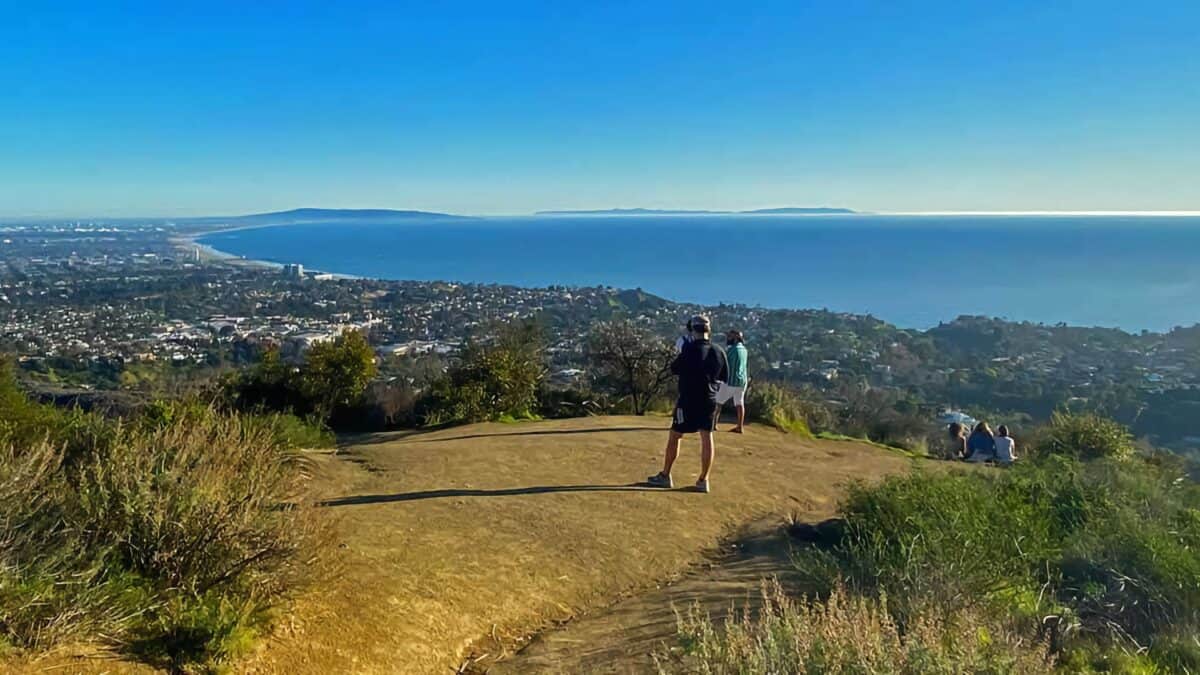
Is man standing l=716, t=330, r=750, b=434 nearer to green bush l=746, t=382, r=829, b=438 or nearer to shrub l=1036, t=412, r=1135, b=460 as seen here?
green bush l=746, t=382, r=829, b=438

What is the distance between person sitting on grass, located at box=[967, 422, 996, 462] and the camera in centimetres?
1121

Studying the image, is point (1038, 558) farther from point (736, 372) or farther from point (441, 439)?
point (441, 439)

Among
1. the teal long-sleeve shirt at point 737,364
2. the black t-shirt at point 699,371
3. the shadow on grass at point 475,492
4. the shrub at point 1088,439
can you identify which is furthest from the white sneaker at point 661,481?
the shrub at point 1088,439

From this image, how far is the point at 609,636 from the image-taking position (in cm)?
426

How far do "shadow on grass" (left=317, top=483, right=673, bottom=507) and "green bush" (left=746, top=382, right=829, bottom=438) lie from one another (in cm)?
544

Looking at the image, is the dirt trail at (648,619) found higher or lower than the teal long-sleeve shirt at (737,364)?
lower

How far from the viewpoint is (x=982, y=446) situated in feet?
37.2

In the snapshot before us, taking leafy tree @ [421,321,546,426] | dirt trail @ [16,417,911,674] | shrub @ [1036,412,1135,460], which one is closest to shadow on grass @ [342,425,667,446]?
dirt trail @ [16,417,911,674]

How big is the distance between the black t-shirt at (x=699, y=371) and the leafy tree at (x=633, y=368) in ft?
24.6

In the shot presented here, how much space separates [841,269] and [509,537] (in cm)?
9609

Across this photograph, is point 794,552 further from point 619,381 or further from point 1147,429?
point 1147,429

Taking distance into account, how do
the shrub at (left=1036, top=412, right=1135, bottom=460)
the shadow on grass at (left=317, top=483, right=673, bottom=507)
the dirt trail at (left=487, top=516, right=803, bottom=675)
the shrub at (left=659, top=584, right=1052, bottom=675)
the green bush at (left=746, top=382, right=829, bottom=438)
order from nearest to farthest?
the shrub at (left=659, top=584, right=1052, bottom=675) < the dirt trail at (left=487, top=516, right=803, bottom=675) < the shadow on grass at (left=317, top=483, right=673, bottom=507) < the shrub at (left=1036, top=412, right=1135, bottom=460) < the green bush at (left=746, top=382, right=829, bottom=438)

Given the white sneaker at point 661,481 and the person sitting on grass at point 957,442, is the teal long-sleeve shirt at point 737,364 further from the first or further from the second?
the person sitting on grass at point 957,442

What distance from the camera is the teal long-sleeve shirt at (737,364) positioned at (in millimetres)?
9766
